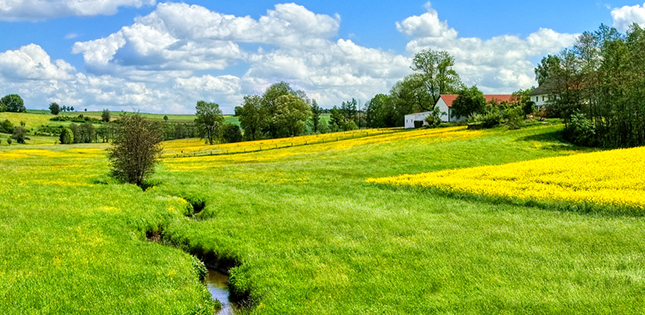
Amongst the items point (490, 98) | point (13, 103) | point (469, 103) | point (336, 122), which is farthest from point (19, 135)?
point (490, 98)

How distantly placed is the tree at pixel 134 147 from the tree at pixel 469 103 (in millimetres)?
73486

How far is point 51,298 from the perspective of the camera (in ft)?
33.6

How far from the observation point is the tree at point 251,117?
11781 centimetres

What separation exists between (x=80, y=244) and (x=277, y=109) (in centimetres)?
9962

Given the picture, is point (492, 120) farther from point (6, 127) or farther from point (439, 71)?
point (6, 127)

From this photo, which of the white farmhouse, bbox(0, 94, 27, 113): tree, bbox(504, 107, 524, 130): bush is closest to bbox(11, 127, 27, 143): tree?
bbox(0, 94, 27, 113): tree

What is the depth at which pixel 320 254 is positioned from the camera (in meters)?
13.6

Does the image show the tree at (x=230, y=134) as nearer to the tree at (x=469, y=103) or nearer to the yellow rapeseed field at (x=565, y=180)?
the tree at (x=469, y=103)

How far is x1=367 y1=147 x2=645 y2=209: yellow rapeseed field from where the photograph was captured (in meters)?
21.2

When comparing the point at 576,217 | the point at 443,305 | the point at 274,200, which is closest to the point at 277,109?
the point at 274,200

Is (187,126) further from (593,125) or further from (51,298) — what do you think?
(51,298)

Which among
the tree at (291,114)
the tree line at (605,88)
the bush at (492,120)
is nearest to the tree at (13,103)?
the tree at (291,114)

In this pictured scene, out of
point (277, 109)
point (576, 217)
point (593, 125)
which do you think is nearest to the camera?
point (576, 217)

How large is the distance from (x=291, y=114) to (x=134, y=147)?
271 ft
